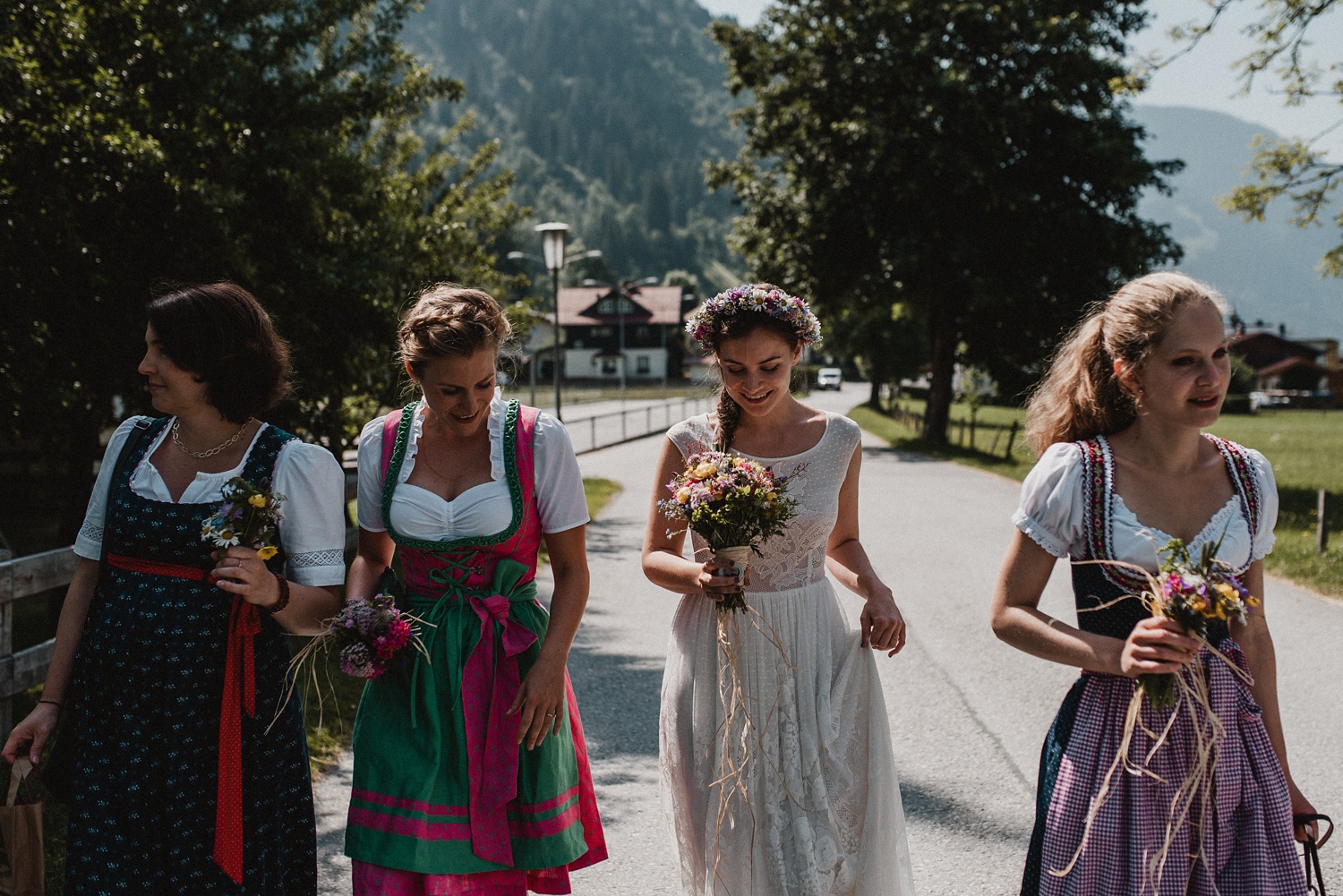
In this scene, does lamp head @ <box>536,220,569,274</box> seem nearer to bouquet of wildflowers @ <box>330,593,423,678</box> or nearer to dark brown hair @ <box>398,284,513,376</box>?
dark brown hair @ <box>398,284,513,376</box>

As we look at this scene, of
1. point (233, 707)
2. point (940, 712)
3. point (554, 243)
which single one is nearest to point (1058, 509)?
point (233, 707)

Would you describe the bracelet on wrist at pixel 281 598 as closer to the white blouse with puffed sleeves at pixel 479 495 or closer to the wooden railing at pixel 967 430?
the white blouse with puffed sleeves at pixel 479 495

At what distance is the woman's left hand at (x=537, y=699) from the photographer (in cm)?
275

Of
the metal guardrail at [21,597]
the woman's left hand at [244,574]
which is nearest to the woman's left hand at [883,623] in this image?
the metal guardrail at [21,597]

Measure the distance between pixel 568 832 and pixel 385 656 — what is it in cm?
72

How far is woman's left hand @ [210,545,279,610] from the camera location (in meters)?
2.49

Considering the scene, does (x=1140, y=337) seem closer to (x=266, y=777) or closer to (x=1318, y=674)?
(x=266, y=777)

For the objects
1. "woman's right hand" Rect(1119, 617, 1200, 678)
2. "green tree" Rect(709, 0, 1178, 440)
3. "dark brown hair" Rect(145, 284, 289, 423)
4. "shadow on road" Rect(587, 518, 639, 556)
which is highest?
"green tree" Rect(709, 0, 1178, 440)

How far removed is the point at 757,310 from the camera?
3.28m

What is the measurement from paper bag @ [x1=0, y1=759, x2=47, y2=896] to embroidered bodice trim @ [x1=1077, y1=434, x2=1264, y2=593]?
2.65 m

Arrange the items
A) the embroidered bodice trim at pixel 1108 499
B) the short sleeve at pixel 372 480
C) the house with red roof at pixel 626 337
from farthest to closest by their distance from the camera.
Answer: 1. the house with red roof at pixel 626 337
2. the short sleeve at pixel 372 480
3. the embroidered bodice trim at pixel 1108 499

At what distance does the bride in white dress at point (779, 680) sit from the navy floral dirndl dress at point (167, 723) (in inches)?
49.6

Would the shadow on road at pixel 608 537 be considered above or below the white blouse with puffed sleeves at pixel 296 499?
below

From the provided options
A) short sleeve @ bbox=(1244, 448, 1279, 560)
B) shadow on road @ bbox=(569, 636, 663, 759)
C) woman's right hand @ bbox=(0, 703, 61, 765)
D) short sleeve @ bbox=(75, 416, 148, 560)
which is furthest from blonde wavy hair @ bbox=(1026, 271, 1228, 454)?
shadow on road @ bbox=(569, 636, 663, 759)
